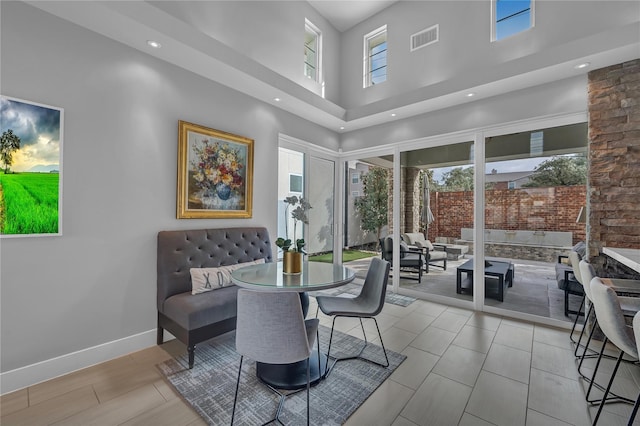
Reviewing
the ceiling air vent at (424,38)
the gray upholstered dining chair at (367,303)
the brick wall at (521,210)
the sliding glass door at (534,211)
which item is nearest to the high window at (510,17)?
the ceiling air vent at (424,38)

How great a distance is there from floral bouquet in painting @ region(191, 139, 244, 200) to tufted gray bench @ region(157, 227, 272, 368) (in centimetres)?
54

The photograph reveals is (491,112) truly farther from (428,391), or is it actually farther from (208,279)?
(208,279)

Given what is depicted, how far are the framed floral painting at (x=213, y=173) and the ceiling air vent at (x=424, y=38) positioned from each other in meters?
3.14

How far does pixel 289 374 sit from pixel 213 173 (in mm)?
2406

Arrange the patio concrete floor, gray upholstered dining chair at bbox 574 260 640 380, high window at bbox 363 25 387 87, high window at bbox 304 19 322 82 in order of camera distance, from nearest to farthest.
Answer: gray upholstered dining chair at bbox 574 260 640 380 → the patio concrete floor → high window at bbox 304 19 322 82 → high window at bbox 363 25 387 87

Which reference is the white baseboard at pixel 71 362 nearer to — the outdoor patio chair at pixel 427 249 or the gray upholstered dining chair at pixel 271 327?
the gray upholstered dining chair at pixel 271 327

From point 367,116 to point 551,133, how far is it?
2.48 meters

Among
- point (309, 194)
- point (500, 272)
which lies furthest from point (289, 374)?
point (309, 194)

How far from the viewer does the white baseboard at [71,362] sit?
209 cm

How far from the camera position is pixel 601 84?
3.00 metres

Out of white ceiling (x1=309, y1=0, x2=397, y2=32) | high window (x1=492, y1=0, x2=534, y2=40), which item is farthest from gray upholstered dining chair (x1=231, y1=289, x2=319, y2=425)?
white ceiling (x1=309, y1=0, x2=397, y2=32)

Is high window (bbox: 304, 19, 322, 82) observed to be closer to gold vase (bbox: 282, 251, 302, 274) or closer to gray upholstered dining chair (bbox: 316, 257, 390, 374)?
gold vase (bbox: 282, 251, 302, 274)

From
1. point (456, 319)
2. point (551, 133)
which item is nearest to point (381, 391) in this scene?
point (456, 319)

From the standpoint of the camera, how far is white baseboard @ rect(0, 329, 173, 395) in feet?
6.85
